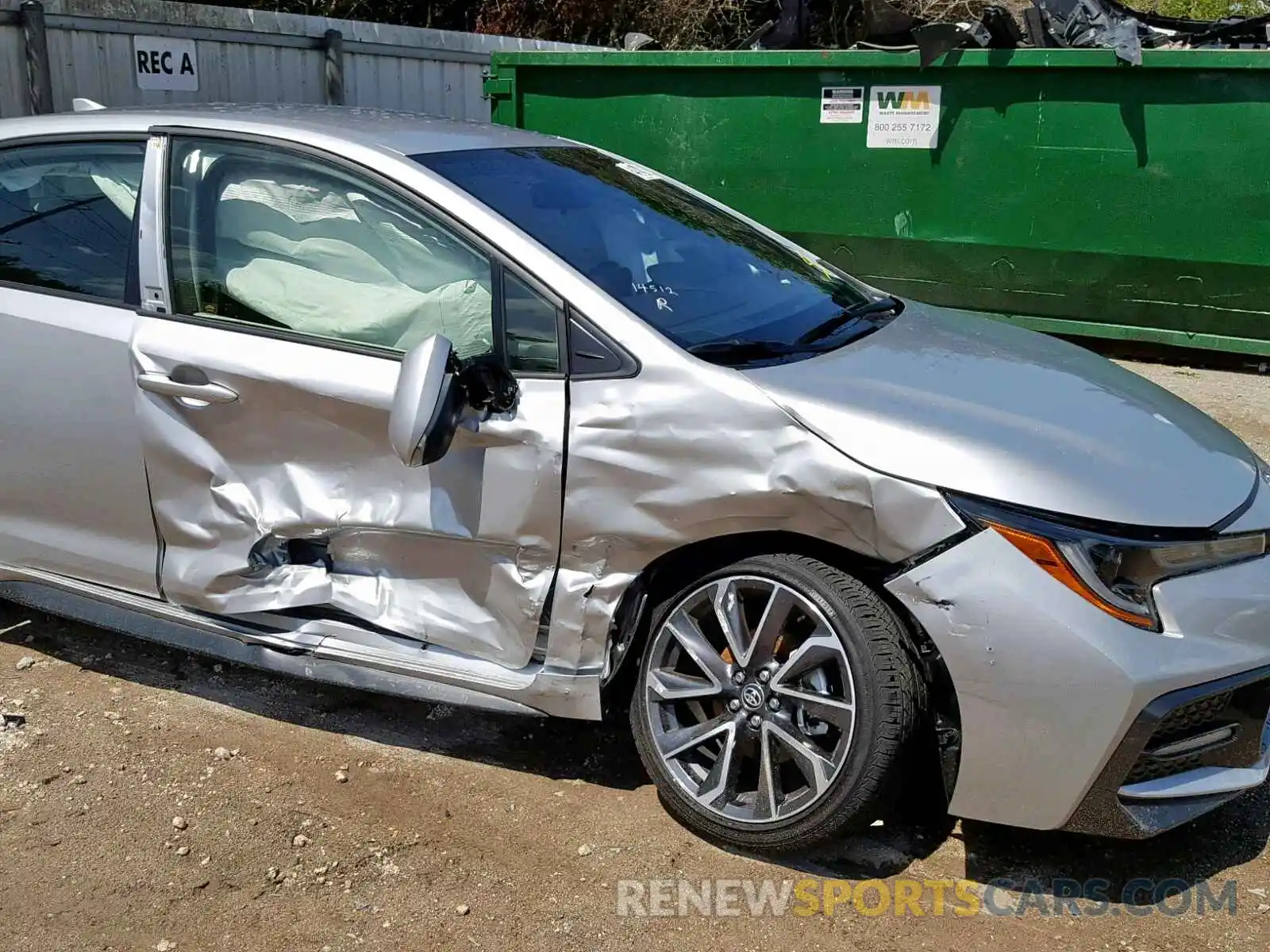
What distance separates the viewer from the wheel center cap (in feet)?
9.59

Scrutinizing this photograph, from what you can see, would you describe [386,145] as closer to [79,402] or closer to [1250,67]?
[79,402]

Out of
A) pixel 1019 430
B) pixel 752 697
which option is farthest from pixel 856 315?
pixel 752 697

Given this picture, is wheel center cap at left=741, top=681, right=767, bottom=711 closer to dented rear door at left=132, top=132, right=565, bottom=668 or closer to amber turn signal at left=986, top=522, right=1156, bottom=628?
dented rear door at left=132, top=132, right=565, bottom=668

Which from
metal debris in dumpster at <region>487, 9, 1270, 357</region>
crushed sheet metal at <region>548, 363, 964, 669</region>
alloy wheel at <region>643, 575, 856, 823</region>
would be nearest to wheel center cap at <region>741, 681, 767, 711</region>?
alloy wheel at <region>643, 575, 856, 823</region>

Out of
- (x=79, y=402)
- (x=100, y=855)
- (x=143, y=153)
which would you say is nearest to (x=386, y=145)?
(x=143, y=153)

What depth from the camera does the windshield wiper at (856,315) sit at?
3.35m

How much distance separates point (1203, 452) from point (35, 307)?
124 inches

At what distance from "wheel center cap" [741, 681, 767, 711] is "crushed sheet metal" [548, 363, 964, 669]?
359mm

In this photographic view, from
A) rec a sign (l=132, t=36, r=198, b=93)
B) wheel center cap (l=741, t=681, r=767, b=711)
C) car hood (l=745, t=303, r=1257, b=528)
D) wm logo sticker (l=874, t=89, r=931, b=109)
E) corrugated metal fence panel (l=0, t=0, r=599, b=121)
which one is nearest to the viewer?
car hood (l=745, t=303, r=1257, b=528)

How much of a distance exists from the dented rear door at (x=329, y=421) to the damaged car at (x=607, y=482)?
1 centimetres

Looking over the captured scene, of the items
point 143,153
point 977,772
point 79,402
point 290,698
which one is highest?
point 143,153

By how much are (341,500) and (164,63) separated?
776cm

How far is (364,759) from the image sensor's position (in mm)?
3439

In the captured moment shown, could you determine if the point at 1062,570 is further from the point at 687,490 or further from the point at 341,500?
the point at 341,500
